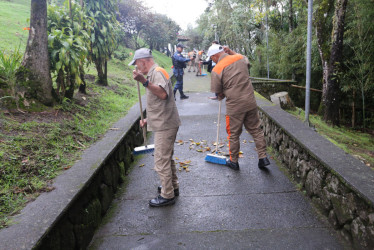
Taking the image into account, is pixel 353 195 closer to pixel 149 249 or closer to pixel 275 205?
pixel 275 205

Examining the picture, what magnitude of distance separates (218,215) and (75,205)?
1.56 m

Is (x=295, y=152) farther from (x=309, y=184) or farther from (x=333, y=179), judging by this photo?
(x=333, y=179)

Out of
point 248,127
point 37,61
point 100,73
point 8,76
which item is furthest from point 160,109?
point 100,73

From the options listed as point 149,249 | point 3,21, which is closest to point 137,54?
point 149,249

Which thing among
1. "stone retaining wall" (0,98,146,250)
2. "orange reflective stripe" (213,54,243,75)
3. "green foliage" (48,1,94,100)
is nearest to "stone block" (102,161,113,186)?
"stone retaining wall" (0,98,146,250)

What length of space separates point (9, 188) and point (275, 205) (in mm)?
2833

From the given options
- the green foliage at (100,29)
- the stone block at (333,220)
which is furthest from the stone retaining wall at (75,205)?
the green foliage at (100,29)

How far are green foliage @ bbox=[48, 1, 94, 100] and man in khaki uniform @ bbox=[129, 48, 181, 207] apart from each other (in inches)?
89.6

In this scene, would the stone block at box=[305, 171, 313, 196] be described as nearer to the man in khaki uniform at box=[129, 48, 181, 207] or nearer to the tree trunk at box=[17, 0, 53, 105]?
the man in khaki uniform at box=[129, 48, 181, 207]

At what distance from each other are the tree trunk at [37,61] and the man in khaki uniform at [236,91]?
2715 mm

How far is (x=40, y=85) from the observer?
4711mm

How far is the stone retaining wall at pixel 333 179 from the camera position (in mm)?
2469

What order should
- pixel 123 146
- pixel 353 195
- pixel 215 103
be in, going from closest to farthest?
pixel 353 195
pixel 123 146
pixel 215 103

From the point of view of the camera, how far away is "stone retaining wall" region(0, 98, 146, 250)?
2064 mm
